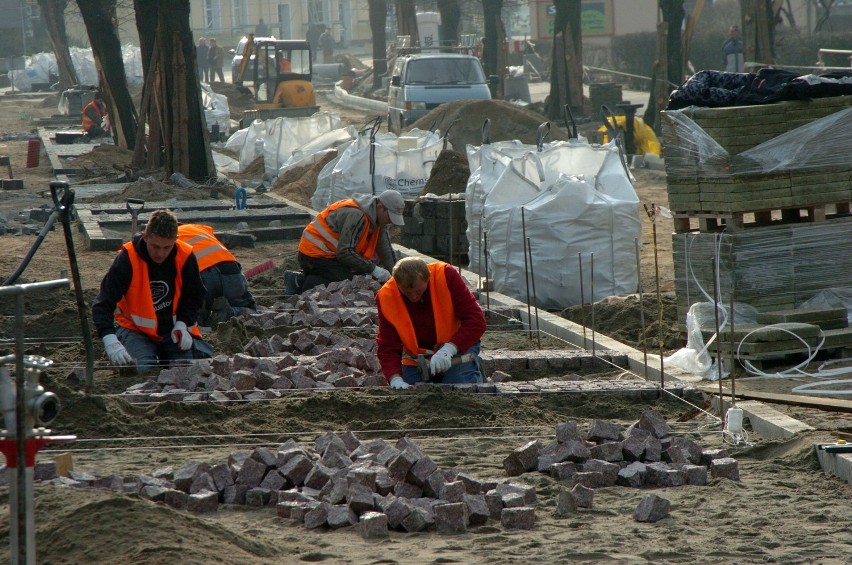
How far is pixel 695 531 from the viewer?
465 cm

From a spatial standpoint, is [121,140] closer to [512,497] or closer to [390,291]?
[390,291]

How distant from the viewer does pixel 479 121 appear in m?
23.1

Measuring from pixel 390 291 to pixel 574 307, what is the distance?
3.87 meters

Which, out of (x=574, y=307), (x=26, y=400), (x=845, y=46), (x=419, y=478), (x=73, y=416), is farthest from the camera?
(x=845, y=46)

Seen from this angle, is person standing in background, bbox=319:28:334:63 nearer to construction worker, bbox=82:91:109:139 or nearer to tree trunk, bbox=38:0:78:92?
tree trunk, bbox=38:0:78:92

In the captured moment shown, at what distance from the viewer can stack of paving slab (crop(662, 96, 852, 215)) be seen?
27.9 feet

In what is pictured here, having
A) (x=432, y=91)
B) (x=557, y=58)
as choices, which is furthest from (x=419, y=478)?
(x=557, y=58)

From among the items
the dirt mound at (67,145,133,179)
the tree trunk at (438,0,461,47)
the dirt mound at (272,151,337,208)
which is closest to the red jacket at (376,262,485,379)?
the dirt mound at (272,151,337,208)

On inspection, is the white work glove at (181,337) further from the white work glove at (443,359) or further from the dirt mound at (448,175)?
the dirt mound at (448,175)

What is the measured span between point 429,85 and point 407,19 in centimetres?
1700

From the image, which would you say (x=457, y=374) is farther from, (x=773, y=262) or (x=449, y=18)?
(x=449, y=18)

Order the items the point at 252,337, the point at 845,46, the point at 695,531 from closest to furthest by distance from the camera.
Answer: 1. the point at 695,531
2. the point at 252,337
3. the point at 845,46

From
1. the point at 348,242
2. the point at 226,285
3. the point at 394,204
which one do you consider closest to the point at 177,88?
the point at 348,242

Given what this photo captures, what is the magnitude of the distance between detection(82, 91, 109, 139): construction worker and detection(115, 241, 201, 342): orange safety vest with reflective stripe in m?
23.9
